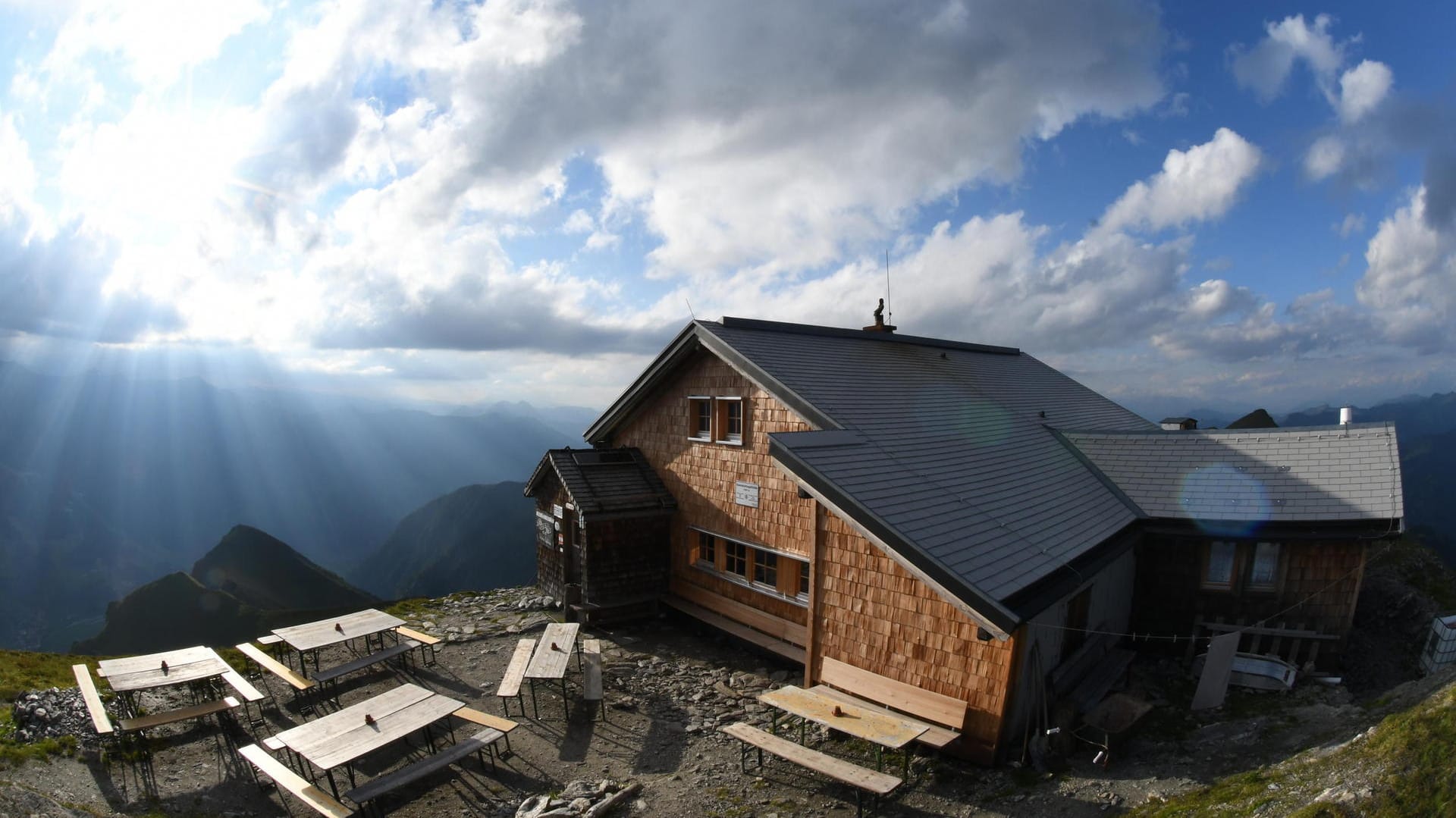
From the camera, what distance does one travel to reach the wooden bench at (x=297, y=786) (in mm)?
7473

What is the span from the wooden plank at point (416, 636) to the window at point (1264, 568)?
16094mm

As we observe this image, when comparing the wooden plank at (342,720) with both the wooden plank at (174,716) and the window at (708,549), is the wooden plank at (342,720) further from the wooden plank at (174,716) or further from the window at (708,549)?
the window at (708,549)

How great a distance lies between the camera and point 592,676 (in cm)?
1127

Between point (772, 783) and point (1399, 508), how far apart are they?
12.2m

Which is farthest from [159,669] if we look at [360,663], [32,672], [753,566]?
[753,566]

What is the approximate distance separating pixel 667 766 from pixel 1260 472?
13455 mm

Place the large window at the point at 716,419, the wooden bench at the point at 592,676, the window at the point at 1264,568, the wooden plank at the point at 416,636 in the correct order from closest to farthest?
the wooden bench at the point at 592,676 → the window at the point at 1264,568 → the wooden plank at the point at 416,636 → the large window at the point at 716,419

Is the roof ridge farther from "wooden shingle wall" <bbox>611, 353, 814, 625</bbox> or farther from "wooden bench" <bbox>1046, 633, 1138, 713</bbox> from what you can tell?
"wooden bench" <bbox>1046, 633, 1138, 713</bbox>

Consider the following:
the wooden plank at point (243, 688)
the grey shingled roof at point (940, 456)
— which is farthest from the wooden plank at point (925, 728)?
the wooden plank at point (243, 688)

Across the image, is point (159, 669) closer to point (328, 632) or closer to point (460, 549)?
point (328, 632)

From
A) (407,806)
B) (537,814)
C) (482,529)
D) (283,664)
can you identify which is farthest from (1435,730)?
(482,529)

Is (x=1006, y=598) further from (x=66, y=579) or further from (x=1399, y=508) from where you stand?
(x=66, y=579)

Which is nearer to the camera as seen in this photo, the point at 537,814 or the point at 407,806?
the point at 537,814

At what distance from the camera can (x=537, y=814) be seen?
774 centimetres
